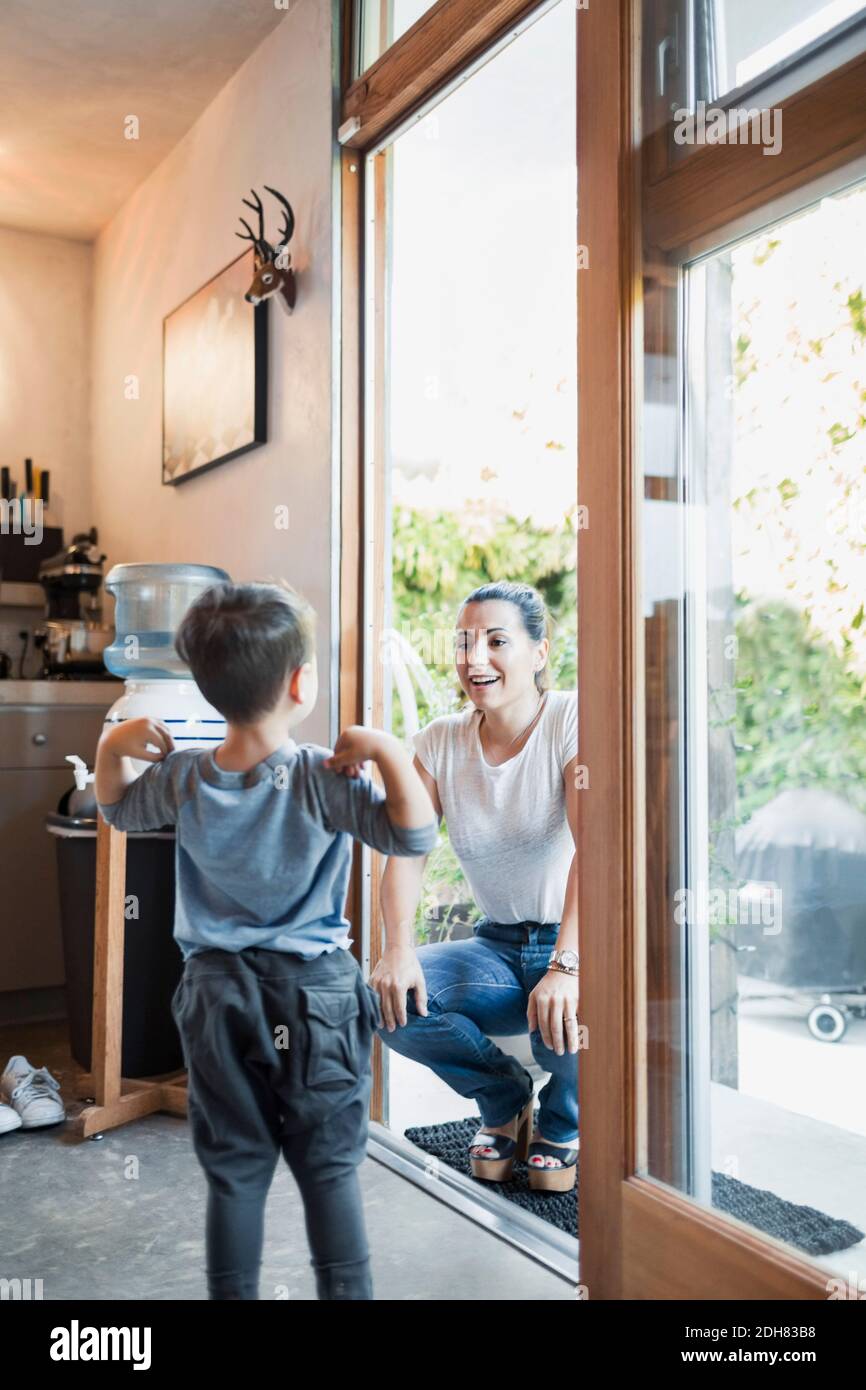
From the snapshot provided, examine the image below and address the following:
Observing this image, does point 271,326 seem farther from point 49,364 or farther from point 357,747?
point 357,747

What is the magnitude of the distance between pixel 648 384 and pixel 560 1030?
1.05 meters

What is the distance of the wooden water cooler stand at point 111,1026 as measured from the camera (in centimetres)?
243

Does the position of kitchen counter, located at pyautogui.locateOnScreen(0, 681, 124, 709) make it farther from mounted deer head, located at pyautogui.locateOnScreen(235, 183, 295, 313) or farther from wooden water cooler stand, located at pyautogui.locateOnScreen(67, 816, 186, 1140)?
mounted deer head, located at pyautogui.locateOnScreen(235, 183, 295, 313)

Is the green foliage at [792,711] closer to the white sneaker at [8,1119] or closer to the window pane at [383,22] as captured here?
the window pane at [383,22]

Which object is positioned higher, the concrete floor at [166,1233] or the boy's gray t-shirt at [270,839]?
the boy's gray t-shirt at [270,839]

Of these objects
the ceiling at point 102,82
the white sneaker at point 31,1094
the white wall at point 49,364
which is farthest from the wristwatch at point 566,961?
the white wall at point 49,364

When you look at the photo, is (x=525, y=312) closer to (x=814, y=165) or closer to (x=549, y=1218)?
(x=814, y=165)

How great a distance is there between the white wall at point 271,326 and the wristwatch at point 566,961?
82cm

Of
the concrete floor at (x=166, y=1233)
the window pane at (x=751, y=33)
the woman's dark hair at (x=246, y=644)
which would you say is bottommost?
the concrete floor at (x=166, y=1233)

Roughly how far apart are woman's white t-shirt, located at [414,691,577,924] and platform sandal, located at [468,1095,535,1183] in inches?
16.0

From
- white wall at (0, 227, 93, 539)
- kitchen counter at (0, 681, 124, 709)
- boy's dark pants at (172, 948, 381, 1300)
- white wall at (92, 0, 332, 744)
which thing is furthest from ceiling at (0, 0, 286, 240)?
boy's dark pants at (172, 948, 381, 1300)

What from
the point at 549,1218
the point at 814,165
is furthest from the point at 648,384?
the point at 549,1218

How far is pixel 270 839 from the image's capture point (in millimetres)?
1276

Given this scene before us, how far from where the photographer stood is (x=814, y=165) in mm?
1348
